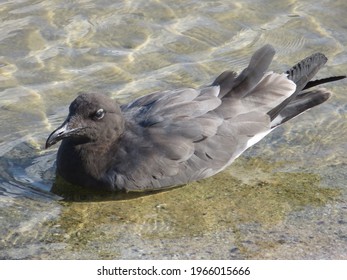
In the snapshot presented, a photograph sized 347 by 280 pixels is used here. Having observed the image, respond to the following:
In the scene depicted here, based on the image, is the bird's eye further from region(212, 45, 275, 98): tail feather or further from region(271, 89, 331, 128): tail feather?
region(271, 89, 331, 128): tail feather

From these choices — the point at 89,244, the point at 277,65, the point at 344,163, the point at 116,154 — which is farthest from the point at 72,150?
the point at 277,65

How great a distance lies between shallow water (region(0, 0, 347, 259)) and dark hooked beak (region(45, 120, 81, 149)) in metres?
0.48

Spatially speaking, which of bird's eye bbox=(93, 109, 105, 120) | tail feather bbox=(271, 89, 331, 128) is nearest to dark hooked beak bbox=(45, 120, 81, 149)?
bird's eye bbox=(93, 109, 105, 120)

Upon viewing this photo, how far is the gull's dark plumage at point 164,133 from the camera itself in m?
7.44

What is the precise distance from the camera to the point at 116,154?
7508mm

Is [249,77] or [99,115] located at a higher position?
[249,77]

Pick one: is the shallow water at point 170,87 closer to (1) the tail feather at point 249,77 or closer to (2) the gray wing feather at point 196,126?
(2) the gray wing feather at point 196,126

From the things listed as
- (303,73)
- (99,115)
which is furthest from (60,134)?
(303,73)

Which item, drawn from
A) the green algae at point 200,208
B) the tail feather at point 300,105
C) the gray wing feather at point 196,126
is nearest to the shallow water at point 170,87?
the green algae at point 200,208

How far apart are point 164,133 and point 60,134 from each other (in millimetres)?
869

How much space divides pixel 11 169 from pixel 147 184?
1.30 m

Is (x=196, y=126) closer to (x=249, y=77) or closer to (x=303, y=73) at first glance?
(x=249, y=77)

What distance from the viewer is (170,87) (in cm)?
937
